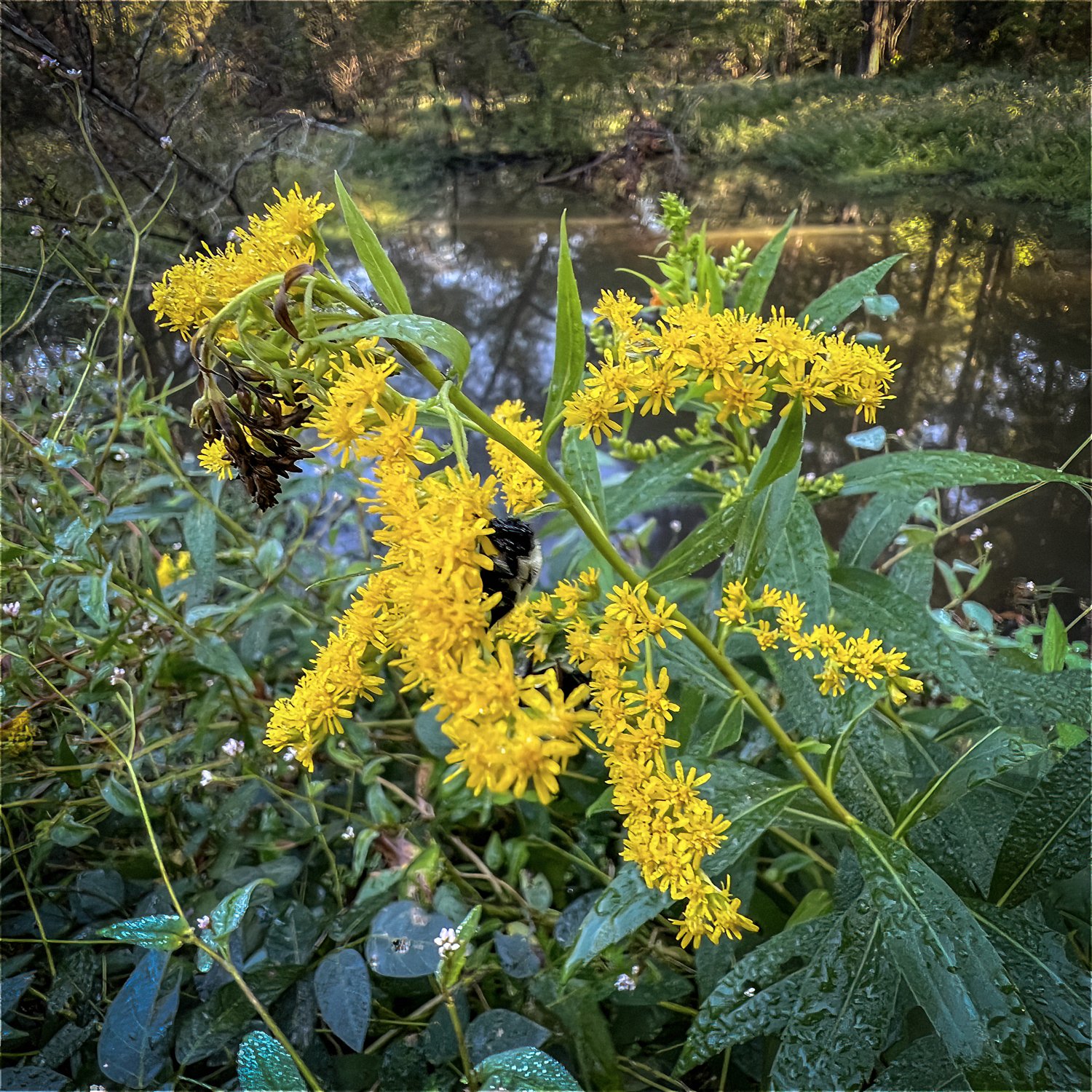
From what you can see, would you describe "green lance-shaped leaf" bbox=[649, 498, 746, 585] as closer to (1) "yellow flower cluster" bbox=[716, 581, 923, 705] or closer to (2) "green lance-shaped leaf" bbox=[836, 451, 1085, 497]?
(1) "yellow flower cluster" bbox=[716, 581, 923, 705]

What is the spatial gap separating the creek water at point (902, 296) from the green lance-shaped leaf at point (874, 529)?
1.91 feet

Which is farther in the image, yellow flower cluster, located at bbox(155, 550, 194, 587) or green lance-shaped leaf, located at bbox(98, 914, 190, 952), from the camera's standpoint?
yellow flower cluster, located at bbox(155, 550, 194, 587)

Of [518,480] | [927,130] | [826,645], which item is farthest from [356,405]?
[927,130]

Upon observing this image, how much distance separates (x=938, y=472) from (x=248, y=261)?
26.5 inches

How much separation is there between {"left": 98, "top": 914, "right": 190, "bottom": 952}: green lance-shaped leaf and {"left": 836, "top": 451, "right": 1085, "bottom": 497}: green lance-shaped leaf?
2.59 ft

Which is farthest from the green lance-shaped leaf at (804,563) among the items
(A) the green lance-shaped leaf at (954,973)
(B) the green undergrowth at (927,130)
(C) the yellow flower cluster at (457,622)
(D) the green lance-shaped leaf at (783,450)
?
(B) the green undergrowth at (927,130)

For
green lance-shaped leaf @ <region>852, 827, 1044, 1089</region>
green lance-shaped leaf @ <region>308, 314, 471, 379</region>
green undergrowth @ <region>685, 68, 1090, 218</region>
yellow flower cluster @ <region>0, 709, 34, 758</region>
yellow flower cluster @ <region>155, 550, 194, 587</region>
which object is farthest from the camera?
green undergrowth @ <region>685, 68, 1090, 218</region>

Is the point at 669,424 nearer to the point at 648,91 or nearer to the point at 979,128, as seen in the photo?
the point at 979,128

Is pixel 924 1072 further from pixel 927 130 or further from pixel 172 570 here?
pixel 927 130

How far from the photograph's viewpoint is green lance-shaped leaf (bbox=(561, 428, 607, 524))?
673 millimetres

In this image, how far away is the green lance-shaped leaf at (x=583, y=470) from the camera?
0.67m

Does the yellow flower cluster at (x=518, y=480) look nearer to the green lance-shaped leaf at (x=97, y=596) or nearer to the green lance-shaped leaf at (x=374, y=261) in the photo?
the green lance-shaped leaf at (x=374, y=261)

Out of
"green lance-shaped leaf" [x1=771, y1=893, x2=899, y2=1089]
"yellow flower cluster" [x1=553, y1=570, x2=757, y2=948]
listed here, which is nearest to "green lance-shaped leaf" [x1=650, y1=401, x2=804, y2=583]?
"yellow flower cluster" [x1=553, y1=570, x2=757, y2=948]

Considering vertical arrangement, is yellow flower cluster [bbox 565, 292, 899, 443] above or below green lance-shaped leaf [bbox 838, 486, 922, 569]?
above
